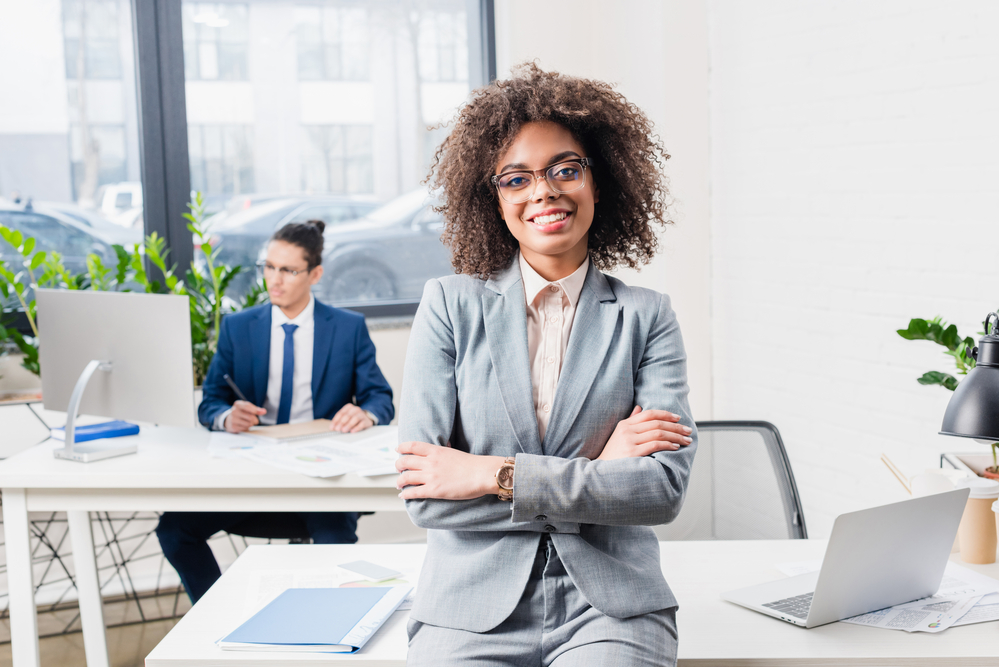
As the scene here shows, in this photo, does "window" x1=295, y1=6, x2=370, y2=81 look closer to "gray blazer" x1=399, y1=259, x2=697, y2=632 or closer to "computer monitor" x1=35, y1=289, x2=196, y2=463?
"computer monitor" x1=35, y1=289, x2=196, y2=463

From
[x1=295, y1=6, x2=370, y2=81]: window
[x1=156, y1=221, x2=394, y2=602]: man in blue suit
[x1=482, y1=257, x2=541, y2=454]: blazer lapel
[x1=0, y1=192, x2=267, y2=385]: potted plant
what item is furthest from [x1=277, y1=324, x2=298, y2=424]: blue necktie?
[x1=295, y1=6, x2=370, y2=81]: window

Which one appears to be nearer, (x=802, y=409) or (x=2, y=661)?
(x=2, y=661)

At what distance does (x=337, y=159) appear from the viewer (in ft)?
13.0

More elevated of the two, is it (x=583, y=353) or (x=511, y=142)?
(x=511, y=142)

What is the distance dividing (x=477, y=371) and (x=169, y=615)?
2322 millimetres

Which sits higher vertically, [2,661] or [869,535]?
[869,535]

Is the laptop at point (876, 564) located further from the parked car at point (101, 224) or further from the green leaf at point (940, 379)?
the parked car at point (101, 224)

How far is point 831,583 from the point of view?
131 cm

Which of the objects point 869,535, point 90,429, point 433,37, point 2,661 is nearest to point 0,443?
point 2,661

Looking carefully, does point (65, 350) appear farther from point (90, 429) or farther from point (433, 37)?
point (433, 37)

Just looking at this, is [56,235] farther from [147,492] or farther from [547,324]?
[547,324]

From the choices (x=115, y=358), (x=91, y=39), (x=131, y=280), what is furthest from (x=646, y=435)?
(x=91, y=39)

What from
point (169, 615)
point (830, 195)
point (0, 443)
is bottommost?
point (169, 615)

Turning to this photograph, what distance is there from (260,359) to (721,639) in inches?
73.9
